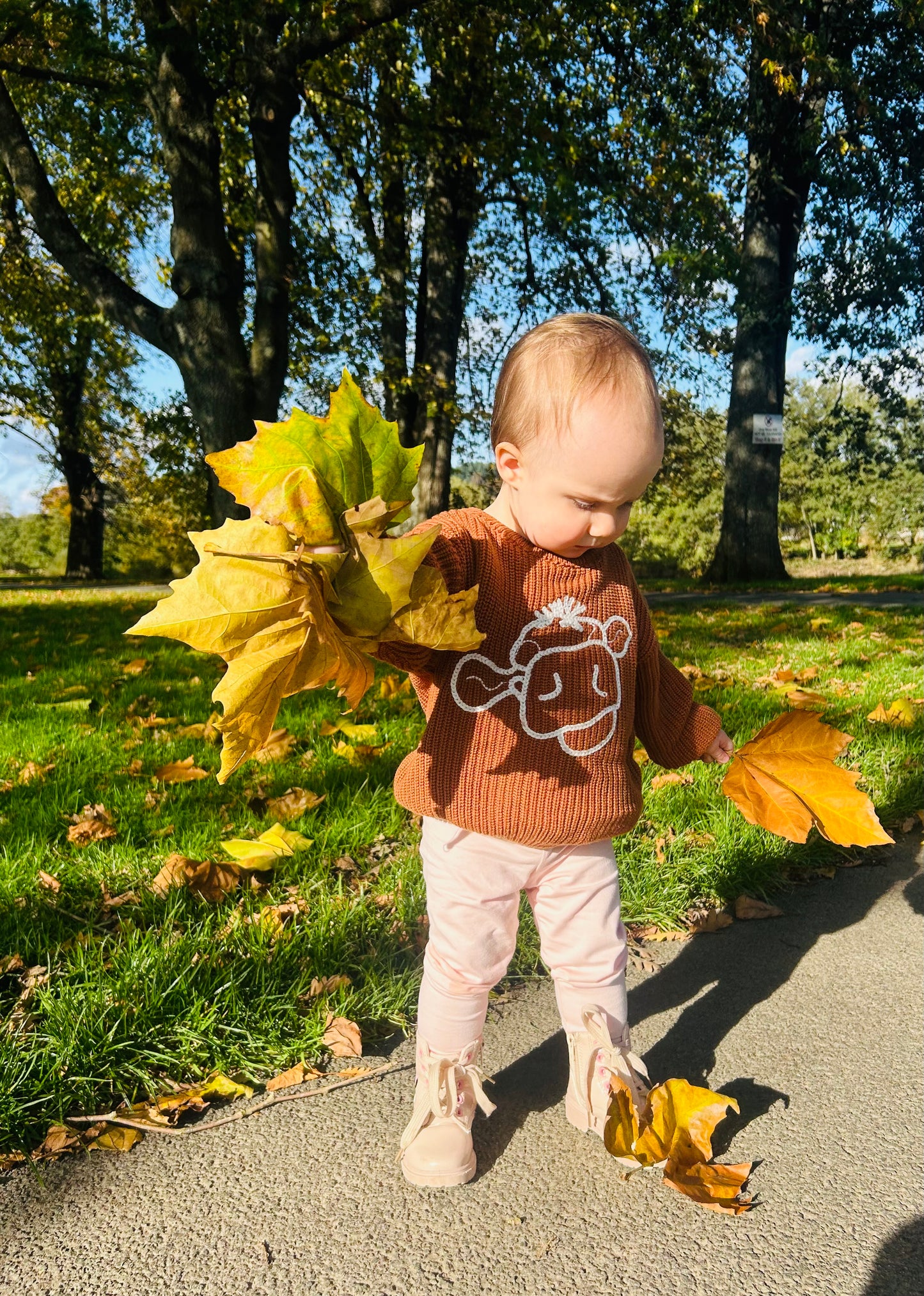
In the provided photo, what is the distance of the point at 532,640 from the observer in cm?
165

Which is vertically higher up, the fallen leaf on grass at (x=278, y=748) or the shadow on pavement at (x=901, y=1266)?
the fallen leaf on grass at (x=278, y=748)

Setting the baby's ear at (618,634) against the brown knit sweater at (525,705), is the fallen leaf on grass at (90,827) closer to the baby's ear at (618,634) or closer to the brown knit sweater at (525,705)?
the brown knit sweater at (525,705)

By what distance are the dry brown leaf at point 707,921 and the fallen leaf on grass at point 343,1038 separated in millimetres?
1058

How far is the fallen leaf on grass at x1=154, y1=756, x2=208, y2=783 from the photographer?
128 inches

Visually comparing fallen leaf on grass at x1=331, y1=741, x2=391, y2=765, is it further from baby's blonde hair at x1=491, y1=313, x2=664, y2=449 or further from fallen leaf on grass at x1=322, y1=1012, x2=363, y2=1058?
baby's blonde hair at x1=491, y1=313, x2=664, y2=449

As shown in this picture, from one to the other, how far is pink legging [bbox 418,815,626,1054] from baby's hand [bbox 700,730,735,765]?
0.40 meters

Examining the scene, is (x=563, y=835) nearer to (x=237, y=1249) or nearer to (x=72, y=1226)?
(x=237, y=1249)

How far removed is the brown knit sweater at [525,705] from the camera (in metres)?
1.62

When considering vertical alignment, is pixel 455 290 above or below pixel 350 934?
above

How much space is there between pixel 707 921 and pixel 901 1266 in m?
1.13

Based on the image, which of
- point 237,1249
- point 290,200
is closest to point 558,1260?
point 237,1249

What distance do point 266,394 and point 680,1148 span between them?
748cm

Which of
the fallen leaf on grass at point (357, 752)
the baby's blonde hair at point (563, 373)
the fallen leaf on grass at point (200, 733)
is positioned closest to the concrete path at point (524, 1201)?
the baby's blonde hair at point (563, 373)

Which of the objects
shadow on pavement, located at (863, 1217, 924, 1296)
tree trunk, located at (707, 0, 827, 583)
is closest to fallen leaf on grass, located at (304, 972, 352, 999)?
shadow on pavement, located at (863, 1217, 924, 1296)
